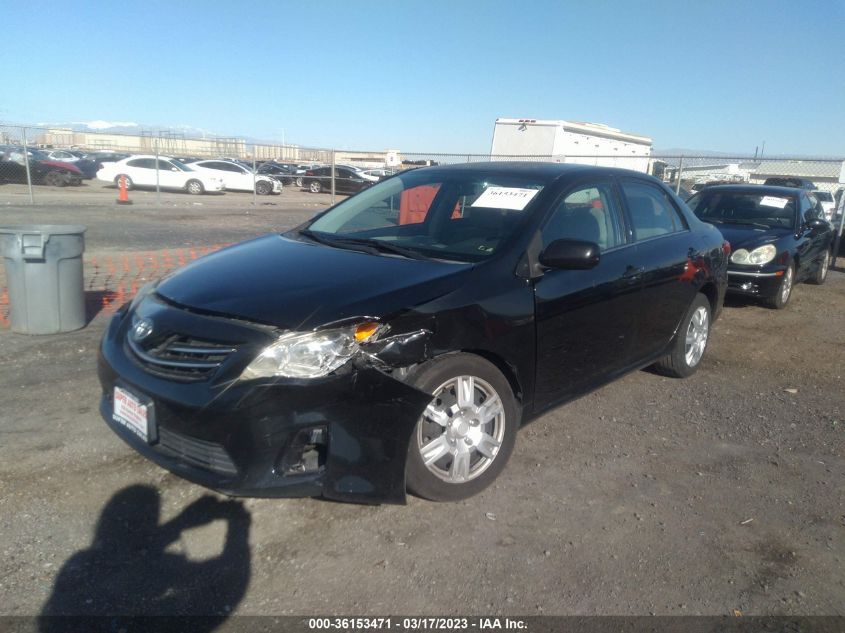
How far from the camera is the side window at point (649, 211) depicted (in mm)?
4512

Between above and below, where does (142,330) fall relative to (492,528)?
above

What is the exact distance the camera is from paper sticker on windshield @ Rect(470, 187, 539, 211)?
3867mm

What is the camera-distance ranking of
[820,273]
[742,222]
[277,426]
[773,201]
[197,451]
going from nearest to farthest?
[277,426] → [197,451] → [742,222] → [773,201] → [820,273]

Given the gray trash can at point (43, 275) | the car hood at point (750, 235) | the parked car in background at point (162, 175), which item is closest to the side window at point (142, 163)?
the parked car in background at point (162, 175)

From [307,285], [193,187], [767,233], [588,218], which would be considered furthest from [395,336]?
[193,187]

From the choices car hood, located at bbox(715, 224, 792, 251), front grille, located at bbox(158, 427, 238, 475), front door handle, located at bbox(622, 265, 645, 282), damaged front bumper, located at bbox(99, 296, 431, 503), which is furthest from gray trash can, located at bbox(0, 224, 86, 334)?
car hood, located at bbox(715, 224, 792, 251)

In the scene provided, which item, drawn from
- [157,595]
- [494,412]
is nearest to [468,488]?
[494,412]

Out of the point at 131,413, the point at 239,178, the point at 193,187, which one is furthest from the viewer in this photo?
the point at 239,178

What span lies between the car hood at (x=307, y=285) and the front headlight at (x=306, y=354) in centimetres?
6

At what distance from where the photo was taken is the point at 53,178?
26.5m

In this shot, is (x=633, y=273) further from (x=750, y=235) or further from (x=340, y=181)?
(x=340, y=181)

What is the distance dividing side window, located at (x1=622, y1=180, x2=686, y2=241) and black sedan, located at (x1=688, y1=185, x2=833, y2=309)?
3.47 metres

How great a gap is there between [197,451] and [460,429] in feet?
3.97

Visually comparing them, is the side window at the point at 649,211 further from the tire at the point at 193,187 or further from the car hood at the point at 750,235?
the tire at the point at 193,187
